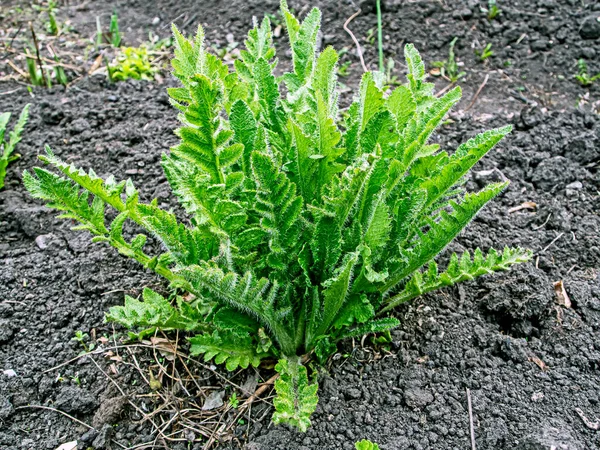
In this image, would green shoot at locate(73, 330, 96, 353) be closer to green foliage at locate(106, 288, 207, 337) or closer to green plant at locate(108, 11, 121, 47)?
green foliage at locate(106, 288, 207, 337)

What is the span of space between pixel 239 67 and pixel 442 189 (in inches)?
→ 34.1

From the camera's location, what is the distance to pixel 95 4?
5.10m

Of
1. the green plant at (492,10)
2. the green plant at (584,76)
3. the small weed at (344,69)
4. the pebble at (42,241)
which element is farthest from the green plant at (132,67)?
the green plant at (584,76)

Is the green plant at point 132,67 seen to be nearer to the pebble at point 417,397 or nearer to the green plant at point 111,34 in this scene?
the green plant at point 111,34

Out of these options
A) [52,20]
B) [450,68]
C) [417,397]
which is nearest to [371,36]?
[450,68]

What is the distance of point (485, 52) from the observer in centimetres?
412

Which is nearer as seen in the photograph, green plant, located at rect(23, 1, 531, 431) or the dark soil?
green plant, located at rect(23, 1, 531, 431)

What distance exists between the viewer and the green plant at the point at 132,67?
4.02 metres

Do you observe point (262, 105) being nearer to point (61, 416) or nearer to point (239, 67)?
point (239, 67)

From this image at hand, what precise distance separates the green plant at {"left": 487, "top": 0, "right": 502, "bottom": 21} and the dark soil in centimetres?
29

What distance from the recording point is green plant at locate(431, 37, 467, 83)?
13.2 feet

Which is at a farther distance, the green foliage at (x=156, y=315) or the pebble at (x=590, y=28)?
the pebble at (x=590, y=28)

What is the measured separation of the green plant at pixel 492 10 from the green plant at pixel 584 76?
0.67 metres

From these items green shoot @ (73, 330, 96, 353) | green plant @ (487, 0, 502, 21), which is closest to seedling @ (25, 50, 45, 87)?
green shoot @ (73, 330, 96, 353)
